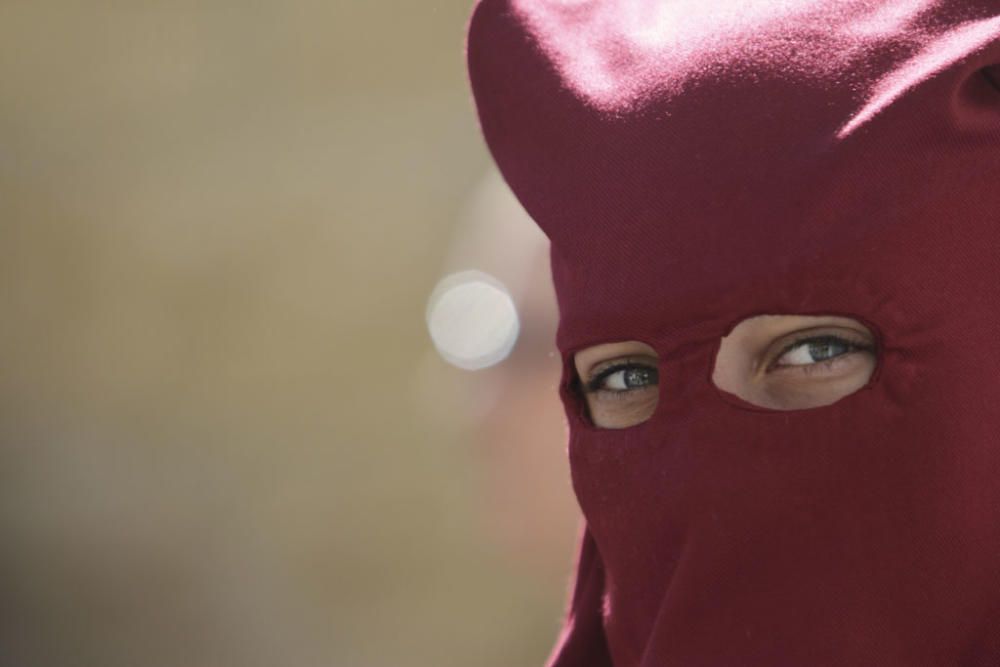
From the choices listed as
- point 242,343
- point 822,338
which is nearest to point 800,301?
point 822,338

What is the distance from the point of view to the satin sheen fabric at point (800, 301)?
5.57 ft

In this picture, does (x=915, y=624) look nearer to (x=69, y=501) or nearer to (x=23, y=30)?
(x=69, y=501)

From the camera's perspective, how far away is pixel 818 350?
1835 mm

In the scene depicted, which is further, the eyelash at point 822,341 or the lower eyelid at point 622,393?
Answer: the lower eyelid at point 622,393

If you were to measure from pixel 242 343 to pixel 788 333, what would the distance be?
5779mm

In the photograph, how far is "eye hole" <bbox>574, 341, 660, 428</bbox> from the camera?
6.57 ft

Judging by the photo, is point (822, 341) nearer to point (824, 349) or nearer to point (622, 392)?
point (824, 349)

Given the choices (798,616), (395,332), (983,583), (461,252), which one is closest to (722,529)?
(798,616)

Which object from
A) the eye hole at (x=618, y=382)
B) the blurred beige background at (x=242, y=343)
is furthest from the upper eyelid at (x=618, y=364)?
the blurred beige background at (x=242, y=343)

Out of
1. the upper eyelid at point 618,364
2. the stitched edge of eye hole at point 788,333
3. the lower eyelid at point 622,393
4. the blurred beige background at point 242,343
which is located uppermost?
the blurred beige background at point 242,343

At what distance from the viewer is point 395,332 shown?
7.41 m

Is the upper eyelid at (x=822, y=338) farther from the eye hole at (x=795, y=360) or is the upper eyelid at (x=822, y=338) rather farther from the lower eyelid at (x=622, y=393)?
the lower eyelid at (x=622, y=393)

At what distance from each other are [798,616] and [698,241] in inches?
17.6

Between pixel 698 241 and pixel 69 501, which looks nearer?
pixel 698 241
